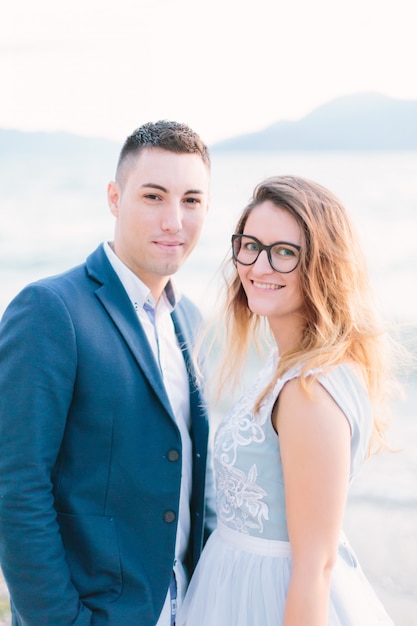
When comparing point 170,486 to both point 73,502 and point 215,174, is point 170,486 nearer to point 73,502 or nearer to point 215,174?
point 73,502

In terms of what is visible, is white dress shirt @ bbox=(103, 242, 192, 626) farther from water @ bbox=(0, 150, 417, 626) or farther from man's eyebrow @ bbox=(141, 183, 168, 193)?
water @ bbox=(0, 150, 417, 626)

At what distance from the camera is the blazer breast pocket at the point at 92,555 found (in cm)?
194

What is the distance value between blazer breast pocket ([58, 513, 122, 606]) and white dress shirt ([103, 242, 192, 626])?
0.25 metres

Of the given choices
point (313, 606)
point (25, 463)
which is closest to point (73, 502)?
point (25, 463)

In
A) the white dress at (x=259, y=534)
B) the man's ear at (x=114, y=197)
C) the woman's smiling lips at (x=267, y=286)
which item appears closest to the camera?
the white dress at (x=259, y=534)

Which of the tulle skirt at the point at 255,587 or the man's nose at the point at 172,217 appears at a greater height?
the man's nose at the point at 172,217

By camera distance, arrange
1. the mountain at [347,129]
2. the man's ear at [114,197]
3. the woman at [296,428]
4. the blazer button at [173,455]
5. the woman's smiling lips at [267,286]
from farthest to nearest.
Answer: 1. the mountain at [347,129]
2. the man's ear at [114,197]
3. the blazer button at [173,455]
4. the woman's smiling lips at [267,286]
5. the woman at [296,428]

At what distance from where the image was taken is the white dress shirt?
2186 millimetres

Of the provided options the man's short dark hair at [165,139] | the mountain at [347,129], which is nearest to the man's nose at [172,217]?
the man's short dark hair at [165,139]

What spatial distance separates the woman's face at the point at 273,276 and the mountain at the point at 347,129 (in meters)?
24.2

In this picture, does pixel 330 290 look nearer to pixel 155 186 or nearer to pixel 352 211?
pixel 155 186

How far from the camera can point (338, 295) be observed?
190 cm

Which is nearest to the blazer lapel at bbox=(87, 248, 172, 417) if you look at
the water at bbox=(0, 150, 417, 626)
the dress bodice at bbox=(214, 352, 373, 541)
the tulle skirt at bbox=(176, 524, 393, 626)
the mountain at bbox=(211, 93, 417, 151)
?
the dress bodice at bbox=(214, 352, 373, 541)

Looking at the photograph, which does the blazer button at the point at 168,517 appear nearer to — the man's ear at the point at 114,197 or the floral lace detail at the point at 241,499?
the floral lace detail at the point at 241,499
